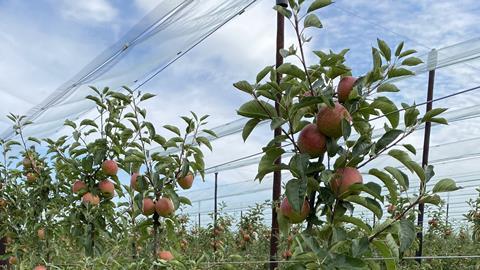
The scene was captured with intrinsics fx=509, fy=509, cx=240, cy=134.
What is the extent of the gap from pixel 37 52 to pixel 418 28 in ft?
11.9

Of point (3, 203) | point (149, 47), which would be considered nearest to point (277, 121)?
point (3, 203)

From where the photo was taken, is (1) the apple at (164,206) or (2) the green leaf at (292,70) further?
(1) the apple at (164,206)

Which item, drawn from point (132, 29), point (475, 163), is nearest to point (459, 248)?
point (475, 163)

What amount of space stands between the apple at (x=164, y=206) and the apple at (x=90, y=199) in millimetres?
729

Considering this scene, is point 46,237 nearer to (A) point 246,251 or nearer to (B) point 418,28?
(A) point 246,251

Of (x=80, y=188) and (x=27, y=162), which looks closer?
(x=80, y=188)

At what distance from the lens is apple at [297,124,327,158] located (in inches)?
44.0

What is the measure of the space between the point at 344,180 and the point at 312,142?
11cm

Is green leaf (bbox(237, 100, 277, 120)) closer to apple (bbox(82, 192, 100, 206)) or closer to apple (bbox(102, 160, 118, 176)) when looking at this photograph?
apple (bbox(102, 160, 118, 176))

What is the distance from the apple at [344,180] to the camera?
1104 millimetres

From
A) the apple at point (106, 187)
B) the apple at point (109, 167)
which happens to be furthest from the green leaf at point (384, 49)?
the apple at point (106, 187)

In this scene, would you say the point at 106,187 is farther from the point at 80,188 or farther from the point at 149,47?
the point at 149,47

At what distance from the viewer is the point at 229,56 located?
3959 millimetres

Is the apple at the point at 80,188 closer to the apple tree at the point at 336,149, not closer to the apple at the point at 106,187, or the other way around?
the apple at the point at 106,187
